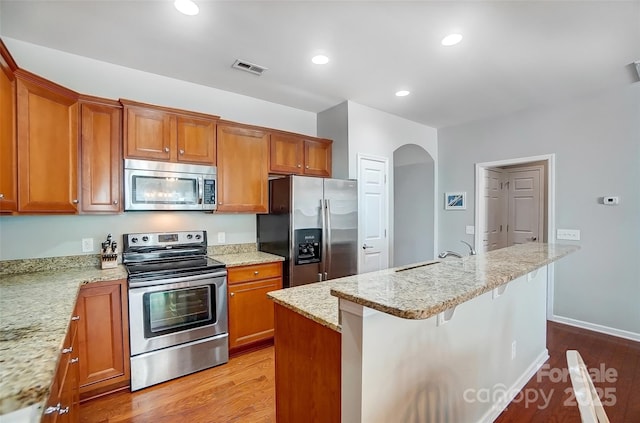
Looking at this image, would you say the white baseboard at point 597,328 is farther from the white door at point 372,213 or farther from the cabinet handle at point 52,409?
the cabinet handle at point 52,409

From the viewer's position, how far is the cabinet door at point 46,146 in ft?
6.38

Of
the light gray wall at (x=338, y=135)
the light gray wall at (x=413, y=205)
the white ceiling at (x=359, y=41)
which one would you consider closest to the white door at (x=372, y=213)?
the light gray wall at (x=338, y=135)

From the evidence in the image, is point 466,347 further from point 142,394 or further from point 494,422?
point 142,394

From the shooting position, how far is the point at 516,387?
7.25ft

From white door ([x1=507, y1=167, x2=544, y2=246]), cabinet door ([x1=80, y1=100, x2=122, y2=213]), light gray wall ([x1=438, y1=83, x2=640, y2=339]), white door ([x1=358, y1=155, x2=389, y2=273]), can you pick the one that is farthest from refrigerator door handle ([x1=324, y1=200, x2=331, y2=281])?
white door ([x1=507, y1=167, x2=544, y2=246])

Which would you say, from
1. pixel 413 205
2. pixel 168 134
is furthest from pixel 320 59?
pixel 413 205

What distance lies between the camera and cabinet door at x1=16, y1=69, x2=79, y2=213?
1.94 m

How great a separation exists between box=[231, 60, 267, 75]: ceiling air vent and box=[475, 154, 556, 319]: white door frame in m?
3.42

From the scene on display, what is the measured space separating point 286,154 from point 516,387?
3.00 m

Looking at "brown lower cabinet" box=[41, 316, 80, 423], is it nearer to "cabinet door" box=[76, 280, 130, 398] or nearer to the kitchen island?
"cabinet door" box=[76, 280, 130, 398]

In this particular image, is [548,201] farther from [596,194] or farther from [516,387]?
[516,387]

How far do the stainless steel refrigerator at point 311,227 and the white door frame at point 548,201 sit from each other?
7.02 ft

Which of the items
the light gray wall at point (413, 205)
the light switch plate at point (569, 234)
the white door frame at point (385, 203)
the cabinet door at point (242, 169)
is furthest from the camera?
the light gray wall at point (413, 205)

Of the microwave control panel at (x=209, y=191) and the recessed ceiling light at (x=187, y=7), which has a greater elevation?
the recessed ceiling light at (x=187, y=7)
